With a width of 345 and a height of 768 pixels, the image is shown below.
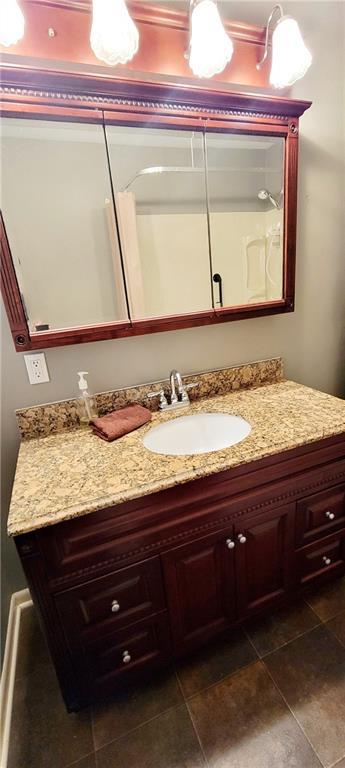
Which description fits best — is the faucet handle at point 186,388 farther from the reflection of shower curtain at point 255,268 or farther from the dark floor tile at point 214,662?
the dark floor tile at point 214,662

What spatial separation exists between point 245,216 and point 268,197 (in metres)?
0.12

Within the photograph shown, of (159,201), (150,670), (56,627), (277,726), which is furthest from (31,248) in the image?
(277,726)

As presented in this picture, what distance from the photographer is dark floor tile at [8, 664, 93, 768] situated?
953mm

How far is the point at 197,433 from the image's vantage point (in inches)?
49.8

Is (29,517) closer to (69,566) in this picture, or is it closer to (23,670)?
(69,566)

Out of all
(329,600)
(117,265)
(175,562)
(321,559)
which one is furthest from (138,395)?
(329,600)

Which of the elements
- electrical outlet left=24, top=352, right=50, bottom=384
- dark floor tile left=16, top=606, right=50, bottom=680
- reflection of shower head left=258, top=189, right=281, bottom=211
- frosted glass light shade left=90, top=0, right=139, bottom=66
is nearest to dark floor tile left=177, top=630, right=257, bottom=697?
dark floor tile left=16, top=606, right=50, bottom=680

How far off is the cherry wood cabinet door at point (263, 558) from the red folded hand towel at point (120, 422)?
1.56 ft

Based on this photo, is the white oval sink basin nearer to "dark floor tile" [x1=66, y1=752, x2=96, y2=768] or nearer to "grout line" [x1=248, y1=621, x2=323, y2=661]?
"grout line" [x1=248, y1=621, x2=323, y2=661]

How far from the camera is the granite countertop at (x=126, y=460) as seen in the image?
2.60 ft

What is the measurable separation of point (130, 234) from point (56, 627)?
1230 mm

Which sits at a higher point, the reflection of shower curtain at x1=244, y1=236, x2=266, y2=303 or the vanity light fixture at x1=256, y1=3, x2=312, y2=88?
the vanity light fixture at x1=256, y1=3, x2=312, y2=88

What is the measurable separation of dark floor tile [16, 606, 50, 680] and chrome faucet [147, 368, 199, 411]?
100cm

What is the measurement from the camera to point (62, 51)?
100 centimetres
